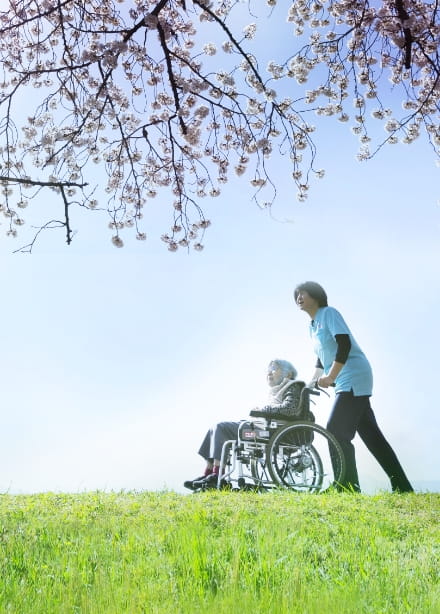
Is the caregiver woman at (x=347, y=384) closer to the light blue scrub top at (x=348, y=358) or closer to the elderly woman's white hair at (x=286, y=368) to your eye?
the light blue scrub top at (x=348, y=358)

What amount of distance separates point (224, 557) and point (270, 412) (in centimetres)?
285

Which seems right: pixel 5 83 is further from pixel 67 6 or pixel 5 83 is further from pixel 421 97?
pixel 421 97

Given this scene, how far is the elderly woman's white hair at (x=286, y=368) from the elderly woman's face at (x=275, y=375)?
2 cm

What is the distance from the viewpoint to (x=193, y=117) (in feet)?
21.0

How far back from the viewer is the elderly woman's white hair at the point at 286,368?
6875 millimetres

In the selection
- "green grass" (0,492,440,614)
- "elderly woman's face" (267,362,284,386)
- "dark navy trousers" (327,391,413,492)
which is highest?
"elderly woman's face" (267,362,284,386)

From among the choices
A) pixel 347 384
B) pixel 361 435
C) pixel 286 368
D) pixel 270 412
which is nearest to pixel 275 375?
pixel 286 368

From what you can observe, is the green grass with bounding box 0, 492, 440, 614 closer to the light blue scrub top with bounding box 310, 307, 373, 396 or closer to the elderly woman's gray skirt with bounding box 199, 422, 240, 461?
the elderly woman's gray skirt with bounding box 199, 422, 240, 461

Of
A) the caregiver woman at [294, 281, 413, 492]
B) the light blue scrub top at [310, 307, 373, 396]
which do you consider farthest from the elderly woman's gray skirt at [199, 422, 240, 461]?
the light blue scrub top at [310, 307, 373, 396]

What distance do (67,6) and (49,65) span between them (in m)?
0.57

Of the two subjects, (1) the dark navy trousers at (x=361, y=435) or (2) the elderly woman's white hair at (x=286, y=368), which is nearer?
(1) the dark navy trousers at (x=361, y=435)

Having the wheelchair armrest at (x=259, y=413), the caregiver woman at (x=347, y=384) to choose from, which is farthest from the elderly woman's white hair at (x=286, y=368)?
the wheelchair armrest at (x=259, y=413)

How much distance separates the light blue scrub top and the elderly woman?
0.41 metres

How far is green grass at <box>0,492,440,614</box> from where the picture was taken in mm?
A: 3084
